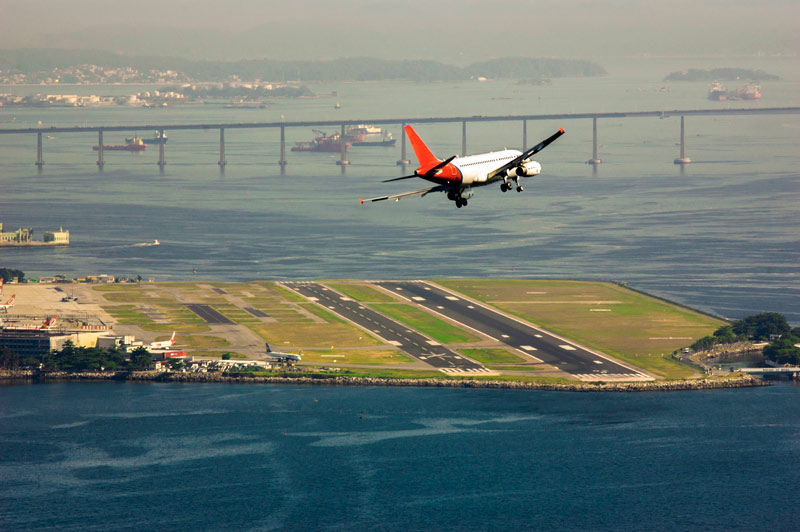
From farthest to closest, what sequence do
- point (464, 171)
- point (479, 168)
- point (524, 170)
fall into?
point (524, 170), point (479, 168), point (464, 171)

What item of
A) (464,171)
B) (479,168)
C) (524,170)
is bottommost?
(464,171)

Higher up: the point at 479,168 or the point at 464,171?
the point at 479,168

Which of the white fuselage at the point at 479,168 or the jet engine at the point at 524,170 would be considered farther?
the jet engine at the point at 524,170

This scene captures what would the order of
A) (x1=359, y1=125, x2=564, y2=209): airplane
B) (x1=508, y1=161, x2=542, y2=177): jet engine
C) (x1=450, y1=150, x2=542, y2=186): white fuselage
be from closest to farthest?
1. (x1=359, y1=125, x2=564, y2=209): airplane
2. (x1=450, y1=150, x2=542, y2=186): white fuselage
3. (x1=508, y1=161, x2=542, y2=177): jet engine

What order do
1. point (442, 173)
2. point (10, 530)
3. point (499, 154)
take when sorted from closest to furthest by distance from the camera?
point (442, 173), point (499, 154), point (10, 530)

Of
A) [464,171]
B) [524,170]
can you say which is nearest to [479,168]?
[464,171]

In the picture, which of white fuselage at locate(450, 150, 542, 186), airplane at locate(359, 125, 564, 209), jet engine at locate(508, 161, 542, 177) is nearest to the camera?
airplane at locate(359, 125, 564, 209)

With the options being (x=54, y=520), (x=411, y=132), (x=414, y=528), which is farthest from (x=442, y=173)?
(x=54, y=520)

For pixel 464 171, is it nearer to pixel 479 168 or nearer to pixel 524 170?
pixel 479 168

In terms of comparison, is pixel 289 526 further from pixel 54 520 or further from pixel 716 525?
pixel 716 525

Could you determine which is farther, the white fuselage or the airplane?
the white fuselage

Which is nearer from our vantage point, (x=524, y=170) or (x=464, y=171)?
(x=464, y=171)
